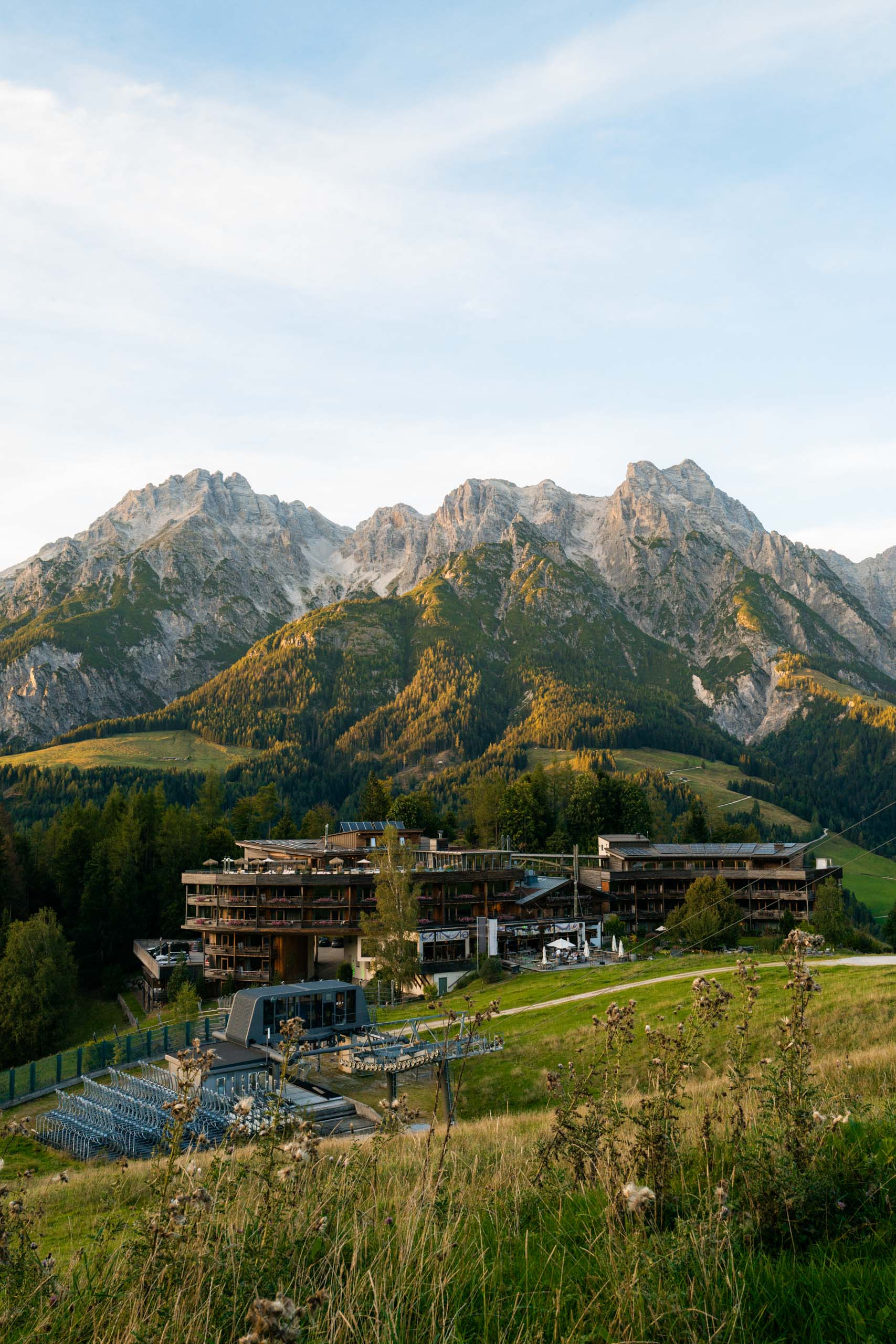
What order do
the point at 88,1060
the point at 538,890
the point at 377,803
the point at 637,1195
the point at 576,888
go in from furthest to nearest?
the point at 377,803, the point at 538,890, the point at 576,888, the point at 88,1060, the point at 637,1195

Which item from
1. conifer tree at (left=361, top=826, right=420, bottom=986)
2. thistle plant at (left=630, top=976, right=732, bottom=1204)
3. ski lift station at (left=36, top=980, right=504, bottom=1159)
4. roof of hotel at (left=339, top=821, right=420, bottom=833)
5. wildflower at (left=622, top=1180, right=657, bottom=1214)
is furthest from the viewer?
roof of hotel at (left=339, top=821, right=420, bottom=833)

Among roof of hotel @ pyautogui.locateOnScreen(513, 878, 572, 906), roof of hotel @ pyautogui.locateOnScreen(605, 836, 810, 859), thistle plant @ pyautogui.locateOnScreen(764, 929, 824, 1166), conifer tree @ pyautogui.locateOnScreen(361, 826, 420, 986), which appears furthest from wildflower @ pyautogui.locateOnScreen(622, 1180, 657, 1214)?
roof of hotel @ pyautogui.locateOnScreen(605, 836, 810, 859)

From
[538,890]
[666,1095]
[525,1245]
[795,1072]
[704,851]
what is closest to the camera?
[525,1245]

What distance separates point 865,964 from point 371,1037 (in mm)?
26033

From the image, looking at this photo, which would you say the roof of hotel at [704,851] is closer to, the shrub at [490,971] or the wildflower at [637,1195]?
the shrub at [490,971]

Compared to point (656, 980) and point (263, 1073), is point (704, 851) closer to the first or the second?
point (656, 980)

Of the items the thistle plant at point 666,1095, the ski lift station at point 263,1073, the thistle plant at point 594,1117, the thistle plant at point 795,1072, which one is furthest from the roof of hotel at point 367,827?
the thistle plant at point 795,1072

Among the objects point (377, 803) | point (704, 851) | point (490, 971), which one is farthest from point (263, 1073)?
point (377, 803)

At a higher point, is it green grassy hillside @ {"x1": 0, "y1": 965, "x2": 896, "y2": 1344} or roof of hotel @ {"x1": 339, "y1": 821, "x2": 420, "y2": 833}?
green grassy hillside @ {"x1": 0, "y1": 965, "x2": 896, "y2": 1344}

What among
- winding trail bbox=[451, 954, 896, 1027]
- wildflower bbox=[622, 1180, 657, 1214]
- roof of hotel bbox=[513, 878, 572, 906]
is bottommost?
roof of hotel bbox=[513, 878, 572, 906]

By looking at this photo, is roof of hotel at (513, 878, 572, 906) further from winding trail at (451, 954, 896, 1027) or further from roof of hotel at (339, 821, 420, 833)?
winding trail at (451, 954, 896, 1027)

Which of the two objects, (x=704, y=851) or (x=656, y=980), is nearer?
(x=656, y=980)

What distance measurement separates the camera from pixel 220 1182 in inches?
259

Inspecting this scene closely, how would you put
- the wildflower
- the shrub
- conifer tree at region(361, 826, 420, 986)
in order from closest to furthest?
the wildflower, conifer tree at region(361, 826, 420, 986), the shrub
